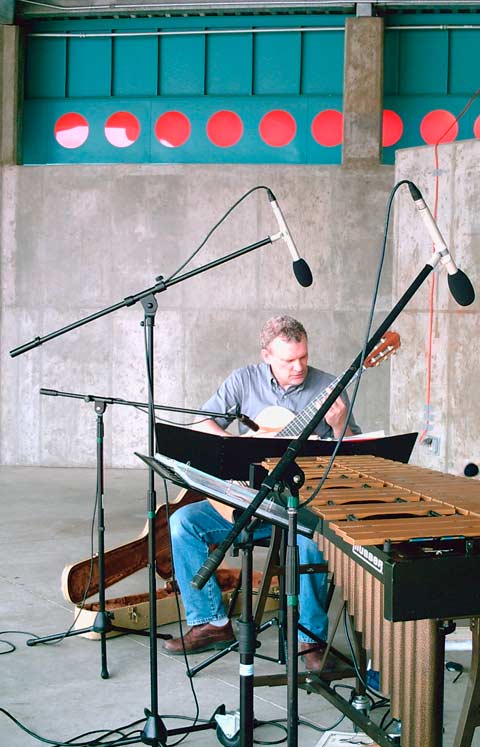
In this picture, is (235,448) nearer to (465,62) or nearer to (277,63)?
(277,63)

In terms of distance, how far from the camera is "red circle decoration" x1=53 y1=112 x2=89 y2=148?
10.4m

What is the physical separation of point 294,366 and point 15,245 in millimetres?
6159

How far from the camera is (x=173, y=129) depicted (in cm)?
1028

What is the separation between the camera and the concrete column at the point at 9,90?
33.6 ft

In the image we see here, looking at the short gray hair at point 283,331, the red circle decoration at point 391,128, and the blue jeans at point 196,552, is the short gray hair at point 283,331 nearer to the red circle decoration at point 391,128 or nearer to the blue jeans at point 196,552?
the blue jeans at point 196,552

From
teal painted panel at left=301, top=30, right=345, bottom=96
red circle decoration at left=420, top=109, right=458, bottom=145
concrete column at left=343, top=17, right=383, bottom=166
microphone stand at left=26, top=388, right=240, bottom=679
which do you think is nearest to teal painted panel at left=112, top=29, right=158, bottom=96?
teal painted panel at left=301, top=30, right=345, bottom=96

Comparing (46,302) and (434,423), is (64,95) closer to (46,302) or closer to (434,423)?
(46,302)

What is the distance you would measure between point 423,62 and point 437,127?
690 millimetres

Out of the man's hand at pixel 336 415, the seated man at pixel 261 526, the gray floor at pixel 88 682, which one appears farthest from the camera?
the man's hand at pixel 336 415

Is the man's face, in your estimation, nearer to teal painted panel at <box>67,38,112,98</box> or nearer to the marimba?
the marimba

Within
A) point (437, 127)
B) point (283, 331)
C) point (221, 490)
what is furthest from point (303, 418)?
point (437, 127)

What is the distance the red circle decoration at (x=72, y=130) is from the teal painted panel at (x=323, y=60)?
8.02 feet

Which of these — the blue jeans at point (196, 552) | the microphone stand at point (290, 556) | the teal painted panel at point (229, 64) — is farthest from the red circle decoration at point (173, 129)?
the microphone stand at point (290, 556)

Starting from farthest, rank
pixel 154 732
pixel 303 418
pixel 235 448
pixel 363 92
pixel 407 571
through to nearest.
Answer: pixel 363 92 → pixel 303 418 → pixel 235 448 → pixel 154 732 → pixel 407 571
